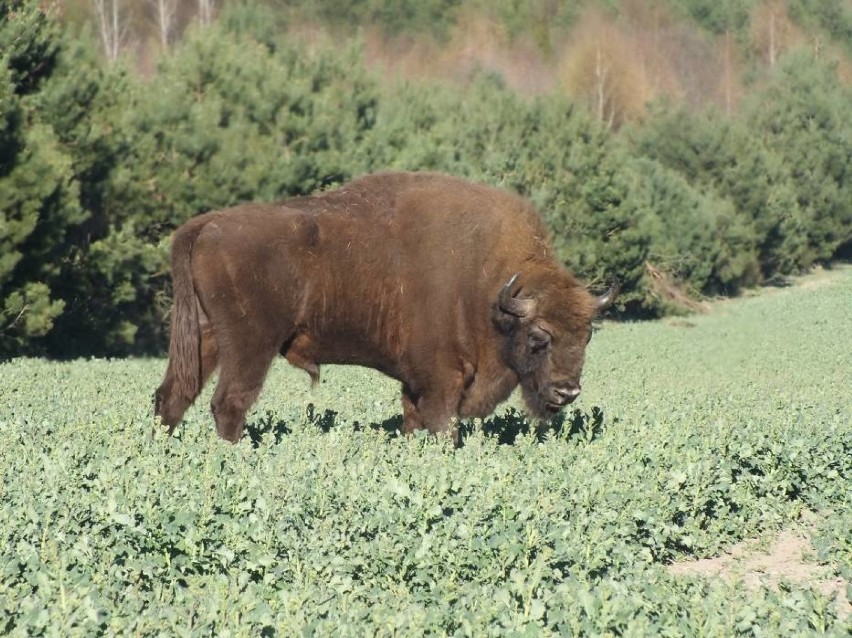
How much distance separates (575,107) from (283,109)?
15459mm

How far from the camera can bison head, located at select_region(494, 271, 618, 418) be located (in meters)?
10.8

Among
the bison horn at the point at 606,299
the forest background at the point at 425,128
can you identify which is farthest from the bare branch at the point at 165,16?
the bison horn at the point at 606,299

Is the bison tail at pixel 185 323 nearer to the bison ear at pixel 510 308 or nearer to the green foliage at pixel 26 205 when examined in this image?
the bison ear at pixel 510 308

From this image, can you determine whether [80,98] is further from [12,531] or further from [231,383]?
[12,531]

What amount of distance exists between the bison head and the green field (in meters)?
0.36

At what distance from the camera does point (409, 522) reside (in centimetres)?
755

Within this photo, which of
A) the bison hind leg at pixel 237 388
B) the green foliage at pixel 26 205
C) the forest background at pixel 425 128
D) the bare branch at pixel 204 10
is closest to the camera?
the bison hind leg at pixel 237 388

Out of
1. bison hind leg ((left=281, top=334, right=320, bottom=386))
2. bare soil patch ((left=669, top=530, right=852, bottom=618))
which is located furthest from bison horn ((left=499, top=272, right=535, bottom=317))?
bare soil patch ((left=669, top=530, right=852, bottom=618))

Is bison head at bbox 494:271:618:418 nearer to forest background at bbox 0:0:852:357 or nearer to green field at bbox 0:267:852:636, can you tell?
green field at bbox 0:267:852:636

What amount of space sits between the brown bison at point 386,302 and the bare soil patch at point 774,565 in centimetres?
222

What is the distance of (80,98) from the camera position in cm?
2777

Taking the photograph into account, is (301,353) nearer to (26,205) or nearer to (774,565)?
(774,565)

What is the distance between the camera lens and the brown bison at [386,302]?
413 inches

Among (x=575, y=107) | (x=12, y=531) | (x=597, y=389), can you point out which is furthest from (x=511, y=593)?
(x=575, y=107)
